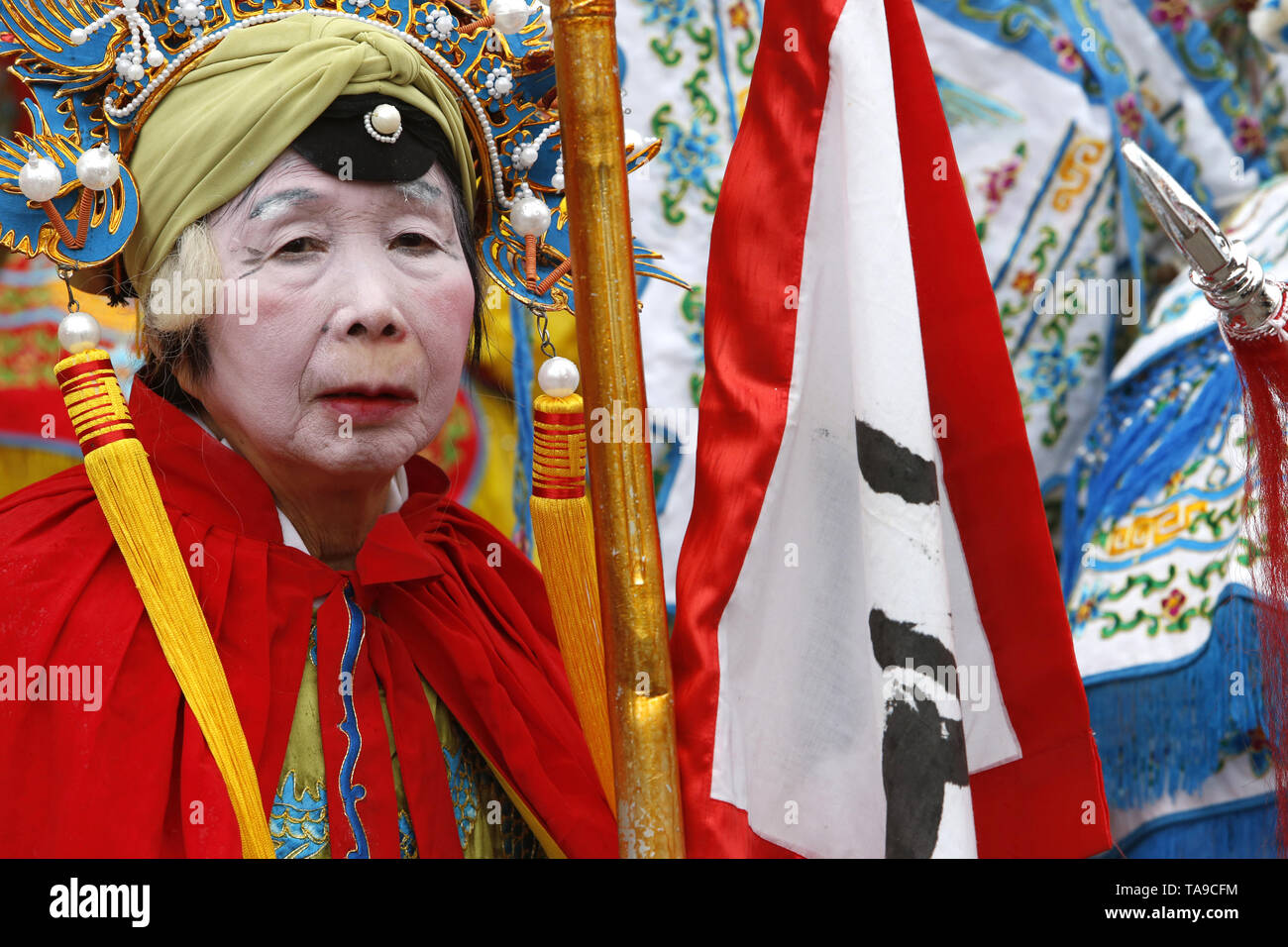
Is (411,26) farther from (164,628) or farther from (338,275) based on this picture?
(164,628)

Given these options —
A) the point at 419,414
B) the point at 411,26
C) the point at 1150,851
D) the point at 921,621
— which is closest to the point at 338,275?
the point at 419,414

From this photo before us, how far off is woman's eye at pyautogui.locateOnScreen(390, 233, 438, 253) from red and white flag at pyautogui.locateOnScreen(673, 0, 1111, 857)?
1.03 feet

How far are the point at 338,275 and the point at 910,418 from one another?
606mm

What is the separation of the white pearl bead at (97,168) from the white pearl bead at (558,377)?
50cm

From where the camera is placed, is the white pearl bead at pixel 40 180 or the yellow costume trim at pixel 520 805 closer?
the white pearl bead at pixel 40 180

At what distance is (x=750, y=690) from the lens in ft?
4.83

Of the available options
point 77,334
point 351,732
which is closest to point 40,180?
point 77,334

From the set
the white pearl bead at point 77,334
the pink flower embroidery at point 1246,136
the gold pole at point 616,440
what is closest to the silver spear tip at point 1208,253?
the gold pole at point 616,440

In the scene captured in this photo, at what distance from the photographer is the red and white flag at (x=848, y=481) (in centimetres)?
143

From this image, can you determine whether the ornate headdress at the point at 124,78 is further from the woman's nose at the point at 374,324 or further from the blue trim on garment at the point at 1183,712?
the blue trim on garment at the point at 1183,712

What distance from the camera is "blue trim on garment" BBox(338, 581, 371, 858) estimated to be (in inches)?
59.9

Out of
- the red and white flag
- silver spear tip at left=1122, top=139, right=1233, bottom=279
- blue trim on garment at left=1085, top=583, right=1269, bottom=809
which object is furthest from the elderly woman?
blue trim on garment at left=1085, top=583, right=1269, bottom=809

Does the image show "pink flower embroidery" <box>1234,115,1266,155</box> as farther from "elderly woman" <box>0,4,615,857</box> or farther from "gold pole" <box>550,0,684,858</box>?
"gold pole" <box>550,0,684,858</box>
